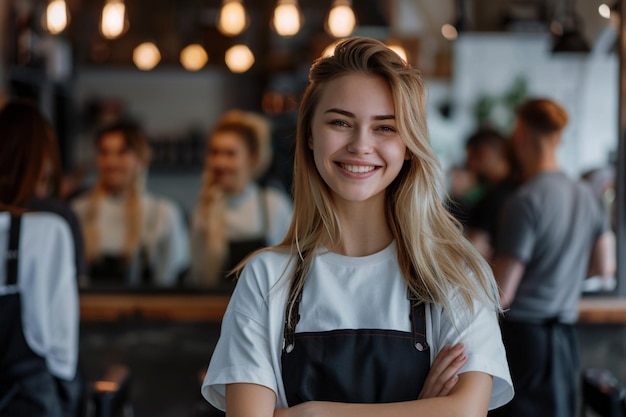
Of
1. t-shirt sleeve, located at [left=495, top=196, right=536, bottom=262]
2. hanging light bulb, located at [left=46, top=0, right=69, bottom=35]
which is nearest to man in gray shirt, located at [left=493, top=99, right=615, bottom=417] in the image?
t-shirt sleeve, located at [left=495, top=196, right=536, bottom=262]

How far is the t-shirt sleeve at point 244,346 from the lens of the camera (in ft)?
5.29

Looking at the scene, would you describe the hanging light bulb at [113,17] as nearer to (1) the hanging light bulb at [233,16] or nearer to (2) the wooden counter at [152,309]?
(1) the hanging light bulb at [233,16]

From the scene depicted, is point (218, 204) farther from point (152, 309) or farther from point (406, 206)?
point (406, 206)

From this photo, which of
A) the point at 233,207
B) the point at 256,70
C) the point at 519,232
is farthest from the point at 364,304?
the point at 256,70

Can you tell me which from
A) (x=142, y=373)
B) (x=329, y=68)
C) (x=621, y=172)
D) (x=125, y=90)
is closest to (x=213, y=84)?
(x=125, y=90)

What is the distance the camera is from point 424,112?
170 centimetres

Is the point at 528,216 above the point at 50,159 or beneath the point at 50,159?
beneath

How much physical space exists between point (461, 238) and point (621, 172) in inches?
95.6

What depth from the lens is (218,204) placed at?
4.43m

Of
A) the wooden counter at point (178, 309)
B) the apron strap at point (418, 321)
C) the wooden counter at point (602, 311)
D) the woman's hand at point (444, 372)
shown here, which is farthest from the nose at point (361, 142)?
the wooden counter at point (602, 311)

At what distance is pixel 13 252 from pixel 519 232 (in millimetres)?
1858

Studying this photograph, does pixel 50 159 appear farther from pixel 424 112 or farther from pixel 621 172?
pixel 621 172

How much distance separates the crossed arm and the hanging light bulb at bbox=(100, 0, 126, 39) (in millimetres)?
3185

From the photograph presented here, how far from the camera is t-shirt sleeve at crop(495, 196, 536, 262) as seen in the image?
10.9 ft
